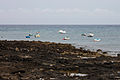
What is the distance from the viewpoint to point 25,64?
21578 millimetres

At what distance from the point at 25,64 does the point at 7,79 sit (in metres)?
5.25

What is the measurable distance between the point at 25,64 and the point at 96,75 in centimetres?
610

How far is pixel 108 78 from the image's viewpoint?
1733cm

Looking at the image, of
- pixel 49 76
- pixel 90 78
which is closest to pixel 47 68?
pixel 49 76

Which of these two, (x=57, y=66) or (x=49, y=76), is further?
(x=57, y=66)

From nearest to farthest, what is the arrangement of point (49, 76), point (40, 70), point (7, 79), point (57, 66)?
point (7, 79) → point (49, 76) → point (40, 70) → point (57, 66)

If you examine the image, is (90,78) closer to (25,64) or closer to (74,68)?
(74,68)

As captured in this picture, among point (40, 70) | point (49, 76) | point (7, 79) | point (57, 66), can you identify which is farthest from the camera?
point (57, 66)

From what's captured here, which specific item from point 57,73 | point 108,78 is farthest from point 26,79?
point 108,78

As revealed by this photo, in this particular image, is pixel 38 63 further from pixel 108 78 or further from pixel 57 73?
pixel 108 78

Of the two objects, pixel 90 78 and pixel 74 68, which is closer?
pixel 90 78

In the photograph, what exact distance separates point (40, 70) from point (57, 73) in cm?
142

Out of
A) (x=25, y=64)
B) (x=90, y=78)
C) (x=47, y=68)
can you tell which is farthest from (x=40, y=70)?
(x=90, y=78)

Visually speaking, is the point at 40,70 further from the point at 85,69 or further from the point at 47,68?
the point at 85,69
